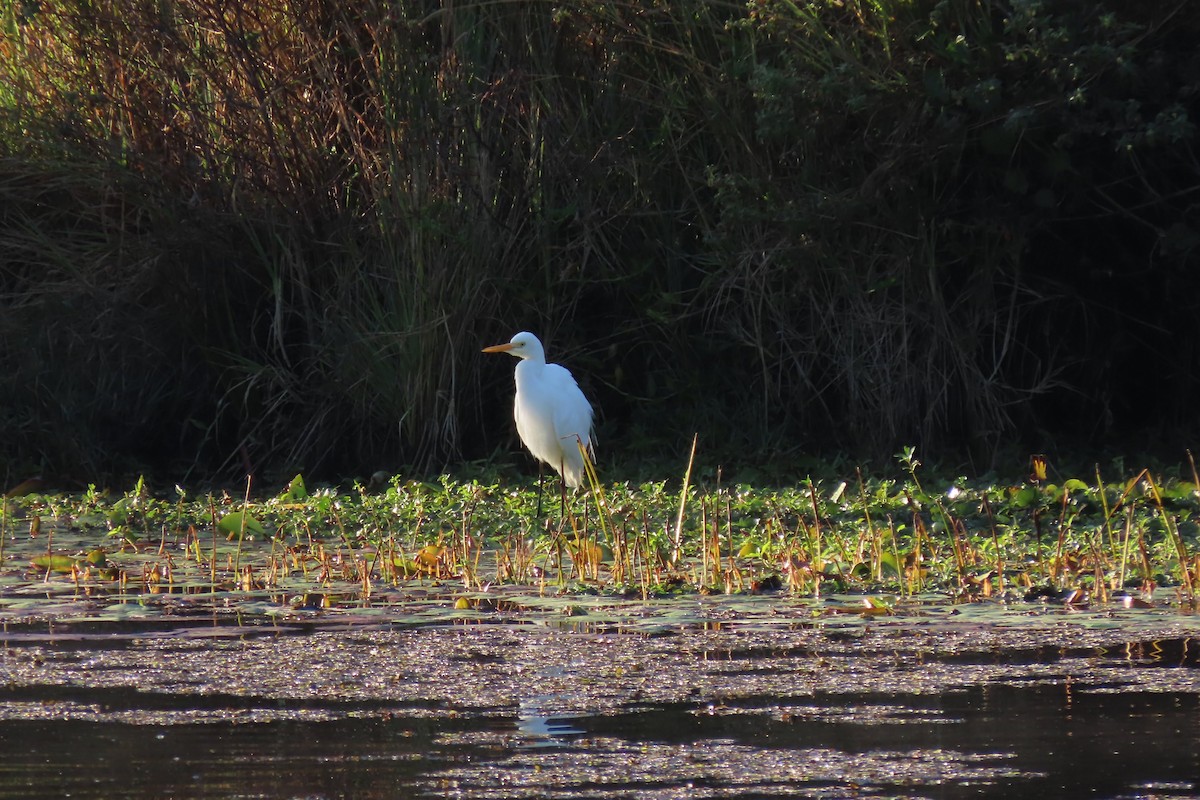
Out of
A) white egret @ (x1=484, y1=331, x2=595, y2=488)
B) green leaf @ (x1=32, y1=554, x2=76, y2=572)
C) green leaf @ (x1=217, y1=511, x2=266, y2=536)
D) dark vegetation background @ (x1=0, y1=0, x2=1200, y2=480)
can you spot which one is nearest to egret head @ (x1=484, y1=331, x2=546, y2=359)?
white egret @ (x1=484, y1=331, x2=595, y2=488)

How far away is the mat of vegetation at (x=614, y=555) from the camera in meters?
5.62

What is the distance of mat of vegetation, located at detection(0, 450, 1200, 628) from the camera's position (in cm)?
562

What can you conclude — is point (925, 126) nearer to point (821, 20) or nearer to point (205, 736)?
point (821, 20)

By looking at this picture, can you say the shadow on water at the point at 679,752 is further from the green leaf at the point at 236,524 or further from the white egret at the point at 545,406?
the white egret at the point at 545,406

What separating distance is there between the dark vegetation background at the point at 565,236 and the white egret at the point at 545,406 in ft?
1.94

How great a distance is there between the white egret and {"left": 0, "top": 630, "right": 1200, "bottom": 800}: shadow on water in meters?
3.87

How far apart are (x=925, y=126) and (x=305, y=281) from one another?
339cm

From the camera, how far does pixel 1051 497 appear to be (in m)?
7.51

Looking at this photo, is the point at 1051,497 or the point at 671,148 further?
the point at 671,148

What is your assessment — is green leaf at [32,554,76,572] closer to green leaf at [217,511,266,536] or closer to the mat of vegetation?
the mat of vegetation

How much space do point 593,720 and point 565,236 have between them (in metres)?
6.18

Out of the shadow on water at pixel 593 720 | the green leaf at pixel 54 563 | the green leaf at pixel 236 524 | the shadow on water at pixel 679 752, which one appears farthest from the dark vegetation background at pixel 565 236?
the shadow on water at pixel 679 752

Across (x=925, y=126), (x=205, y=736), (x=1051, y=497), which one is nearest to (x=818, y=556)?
(x=1051, y=497)

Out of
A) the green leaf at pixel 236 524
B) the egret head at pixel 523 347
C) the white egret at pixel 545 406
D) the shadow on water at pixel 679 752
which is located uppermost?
the egret head at pixel 523 347
